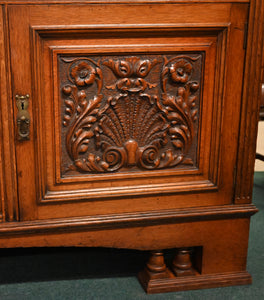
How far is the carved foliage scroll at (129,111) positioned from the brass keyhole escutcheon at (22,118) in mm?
94

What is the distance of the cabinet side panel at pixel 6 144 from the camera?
1.12m

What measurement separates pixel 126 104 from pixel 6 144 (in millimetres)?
325

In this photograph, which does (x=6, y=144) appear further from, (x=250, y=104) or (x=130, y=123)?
(x=250, y=104)

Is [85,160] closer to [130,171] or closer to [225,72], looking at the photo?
[130,171]

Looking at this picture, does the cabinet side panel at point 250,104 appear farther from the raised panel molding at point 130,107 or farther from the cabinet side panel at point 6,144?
the cabinet side panel at point 6,144

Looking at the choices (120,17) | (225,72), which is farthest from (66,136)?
Result: (225,72)

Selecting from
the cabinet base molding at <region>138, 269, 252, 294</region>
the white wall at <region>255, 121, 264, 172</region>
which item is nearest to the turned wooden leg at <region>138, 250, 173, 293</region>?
the cabinet base molding at <region>138, 269, 252, 294</region>

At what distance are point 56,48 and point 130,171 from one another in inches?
15.1

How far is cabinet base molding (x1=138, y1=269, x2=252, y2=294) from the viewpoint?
1.39 m

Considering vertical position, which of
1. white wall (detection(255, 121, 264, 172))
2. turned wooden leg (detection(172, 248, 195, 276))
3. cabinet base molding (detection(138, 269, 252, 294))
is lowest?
cabinet base molding (detection(138, 269, 252, 294))

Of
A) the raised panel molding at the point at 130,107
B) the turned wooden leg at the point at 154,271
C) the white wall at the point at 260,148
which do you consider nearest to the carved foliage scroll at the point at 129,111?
the raised panel molding at the point at 130,107

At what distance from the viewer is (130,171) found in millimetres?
1296

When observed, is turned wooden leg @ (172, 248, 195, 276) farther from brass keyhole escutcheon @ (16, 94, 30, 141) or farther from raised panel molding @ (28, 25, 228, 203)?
brass keyhole escutcheon @ (16, 94, 30, 141)

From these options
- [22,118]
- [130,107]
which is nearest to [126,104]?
[130,107]
